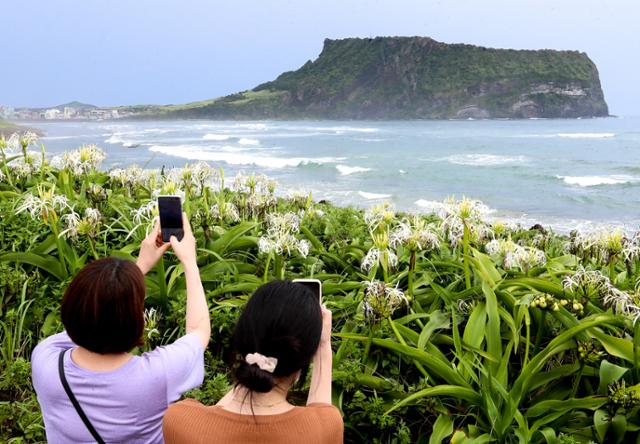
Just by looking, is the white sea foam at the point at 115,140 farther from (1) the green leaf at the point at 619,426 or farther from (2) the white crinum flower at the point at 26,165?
(1) the green leaf at the point at 619,426

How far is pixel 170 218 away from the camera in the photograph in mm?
2688

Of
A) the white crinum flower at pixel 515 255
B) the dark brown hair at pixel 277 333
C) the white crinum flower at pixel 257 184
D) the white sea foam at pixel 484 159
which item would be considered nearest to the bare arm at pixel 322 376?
the dark brown hair at pixel 277 333

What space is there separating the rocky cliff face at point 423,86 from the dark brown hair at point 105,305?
11835 centimetres

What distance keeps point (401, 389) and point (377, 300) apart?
52 cm

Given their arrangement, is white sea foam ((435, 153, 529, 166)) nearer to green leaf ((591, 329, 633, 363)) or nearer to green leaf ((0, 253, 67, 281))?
green leaf ((0, 253, 67, 281))

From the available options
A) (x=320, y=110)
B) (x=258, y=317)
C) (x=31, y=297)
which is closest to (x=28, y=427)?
(x=31, y=297)

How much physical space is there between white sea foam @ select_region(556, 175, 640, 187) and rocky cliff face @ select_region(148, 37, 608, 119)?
89.2 meters

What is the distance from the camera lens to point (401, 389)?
3.00 metres

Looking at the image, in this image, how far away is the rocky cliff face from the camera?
379ft

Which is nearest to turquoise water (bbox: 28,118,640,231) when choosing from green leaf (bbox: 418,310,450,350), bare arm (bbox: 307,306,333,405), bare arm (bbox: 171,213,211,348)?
green leaf (bbox: 418,310,450,350)

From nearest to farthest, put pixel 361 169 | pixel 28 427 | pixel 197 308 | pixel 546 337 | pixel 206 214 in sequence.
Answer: pixel 197 308 → pixel 28 427 → pixel 546 337 → pixel 206 214 → pixel 361 169

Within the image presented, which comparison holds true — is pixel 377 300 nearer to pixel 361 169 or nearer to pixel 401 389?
pixel 401 389

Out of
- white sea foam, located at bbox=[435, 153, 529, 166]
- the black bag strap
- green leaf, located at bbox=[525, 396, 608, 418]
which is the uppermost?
the black bag strap

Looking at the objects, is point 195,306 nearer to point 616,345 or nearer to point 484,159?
point 616,345
